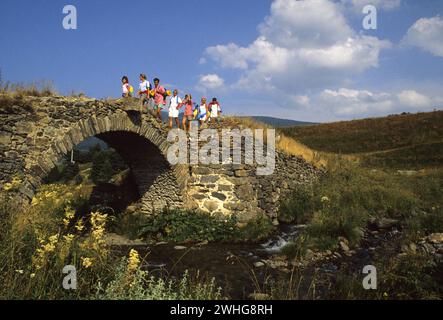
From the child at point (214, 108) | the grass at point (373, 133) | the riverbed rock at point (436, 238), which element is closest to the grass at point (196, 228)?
the child at point (214, 108)

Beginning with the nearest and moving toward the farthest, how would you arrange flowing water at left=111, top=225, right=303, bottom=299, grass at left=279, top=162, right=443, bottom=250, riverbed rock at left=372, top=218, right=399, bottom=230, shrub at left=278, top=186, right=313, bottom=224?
1. flowing water at left=111, top=225, right=303, bottom=299
2. grass at left=279, top=162, right=443, bottom=250
3. riverbed rock at left=372, top=218, right=399, bottom=230
4. shrub at left=278, top=186, right=313, bottom=224

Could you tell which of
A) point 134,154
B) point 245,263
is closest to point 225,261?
point 245,263

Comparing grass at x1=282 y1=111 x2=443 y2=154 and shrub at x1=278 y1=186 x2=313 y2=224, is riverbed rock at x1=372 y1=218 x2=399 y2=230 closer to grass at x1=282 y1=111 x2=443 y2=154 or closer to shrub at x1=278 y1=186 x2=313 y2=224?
shrub at x1=278 y1=186 x2=313 y2=224

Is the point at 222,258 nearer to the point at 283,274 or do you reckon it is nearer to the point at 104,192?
the point at 283,274

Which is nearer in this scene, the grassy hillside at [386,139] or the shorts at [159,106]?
the shorts at [159,106]

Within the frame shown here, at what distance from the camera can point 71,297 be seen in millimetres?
4746

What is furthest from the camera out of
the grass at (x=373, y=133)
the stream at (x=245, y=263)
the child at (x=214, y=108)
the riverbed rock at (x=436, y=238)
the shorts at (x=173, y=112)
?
the grass at (x=373, y=133)

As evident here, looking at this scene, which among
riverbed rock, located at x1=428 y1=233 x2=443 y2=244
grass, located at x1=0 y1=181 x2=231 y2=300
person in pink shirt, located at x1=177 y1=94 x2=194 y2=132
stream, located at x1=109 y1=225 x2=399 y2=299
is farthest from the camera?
person in pink shirt, located at x1=177 y1=94 x2=194 y2=132

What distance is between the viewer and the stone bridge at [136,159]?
8875 millimetres

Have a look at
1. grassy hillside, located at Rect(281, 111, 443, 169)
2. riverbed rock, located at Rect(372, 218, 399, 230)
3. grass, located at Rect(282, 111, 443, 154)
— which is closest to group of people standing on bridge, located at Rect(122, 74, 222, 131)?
riverbed rock, located at Rect(372, 218, 399, 230)

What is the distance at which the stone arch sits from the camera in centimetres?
920

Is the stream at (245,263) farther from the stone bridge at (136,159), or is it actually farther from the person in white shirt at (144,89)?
the person in white shirt at (144,89)

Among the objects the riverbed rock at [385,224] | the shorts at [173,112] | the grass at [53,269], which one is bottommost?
the riverbed rock at [385,224]

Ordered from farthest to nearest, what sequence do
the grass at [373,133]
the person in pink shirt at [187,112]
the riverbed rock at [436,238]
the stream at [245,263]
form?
1. the grass at [373,133]
2. the person in pink shirt at [187,112]
3. the riverbed rock at [436,238]
4. the stream at [245,263]
